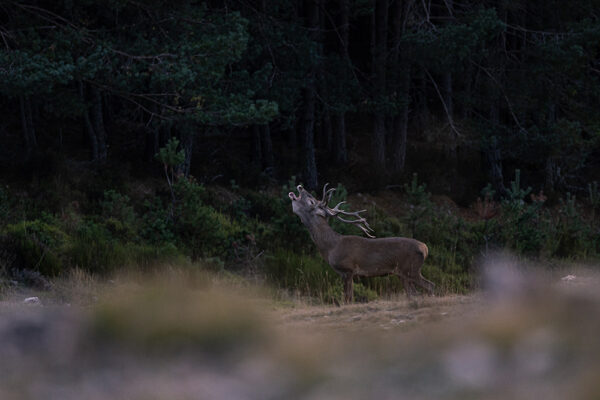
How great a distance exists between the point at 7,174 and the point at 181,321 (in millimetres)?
11803

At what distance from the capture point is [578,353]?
426 centimetres

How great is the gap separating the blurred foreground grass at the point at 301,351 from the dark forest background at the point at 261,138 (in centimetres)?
494

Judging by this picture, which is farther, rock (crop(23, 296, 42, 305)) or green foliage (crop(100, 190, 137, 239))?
green foliage (crop(100, 190, 137, 239))

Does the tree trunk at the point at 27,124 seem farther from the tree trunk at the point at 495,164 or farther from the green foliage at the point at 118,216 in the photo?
the tree trunk at the point at 495,164

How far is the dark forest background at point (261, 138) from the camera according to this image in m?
12.6

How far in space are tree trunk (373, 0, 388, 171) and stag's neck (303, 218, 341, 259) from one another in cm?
1050

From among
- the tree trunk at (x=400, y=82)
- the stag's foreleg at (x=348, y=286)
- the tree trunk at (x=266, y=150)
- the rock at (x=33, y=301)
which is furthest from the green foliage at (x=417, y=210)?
the rock at (x=33, y=301)

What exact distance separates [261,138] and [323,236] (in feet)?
44.5

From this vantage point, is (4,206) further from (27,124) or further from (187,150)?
(27,124)

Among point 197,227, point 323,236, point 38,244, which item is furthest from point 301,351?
point 197,227

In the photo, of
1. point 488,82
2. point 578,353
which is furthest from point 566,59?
point 578,353

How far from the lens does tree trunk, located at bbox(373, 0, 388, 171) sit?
63.9 ft

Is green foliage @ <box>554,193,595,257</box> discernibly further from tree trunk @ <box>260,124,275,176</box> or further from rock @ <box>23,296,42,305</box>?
rock @ <box>23,296,42,305</box>

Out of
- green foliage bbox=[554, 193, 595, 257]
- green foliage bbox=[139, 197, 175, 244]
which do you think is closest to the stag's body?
green foliage bbox=[139, 197, 175, 244]
